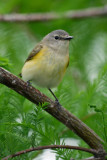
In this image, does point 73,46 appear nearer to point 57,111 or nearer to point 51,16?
point 51,16

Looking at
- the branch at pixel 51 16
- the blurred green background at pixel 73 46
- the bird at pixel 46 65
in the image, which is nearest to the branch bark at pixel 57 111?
the blurred green background at pixel 73 46

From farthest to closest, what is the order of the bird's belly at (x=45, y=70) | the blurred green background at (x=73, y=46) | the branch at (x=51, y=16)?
the branch at (x=51, y=16)
the bird's belly at (x=45, y=70)
the blurred green background at (x=73, y=46)

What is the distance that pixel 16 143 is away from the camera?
5.91ft

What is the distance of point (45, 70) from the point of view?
320 centimetres

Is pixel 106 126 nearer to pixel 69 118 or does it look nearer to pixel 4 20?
pixel 69 118

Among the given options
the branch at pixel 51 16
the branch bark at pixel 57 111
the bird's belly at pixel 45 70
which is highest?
the branch at pixel 51 16

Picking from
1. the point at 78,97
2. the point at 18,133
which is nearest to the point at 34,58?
the point at 78,97

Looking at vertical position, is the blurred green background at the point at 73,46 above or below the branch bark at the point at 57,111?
above

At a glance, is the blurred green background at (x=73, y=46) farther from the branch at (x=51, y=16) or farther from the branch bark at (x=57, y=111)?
the branch bark at (x=57, y=111)

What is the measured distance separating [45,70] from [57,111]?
4.02ft

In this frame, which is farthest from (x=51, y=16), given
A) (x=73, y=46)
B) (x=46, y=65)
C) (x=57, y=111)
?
(x=57, y=111)

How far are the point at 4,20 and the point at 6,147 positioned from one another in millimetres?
2980

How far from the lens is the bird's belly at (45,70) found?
3217 millimetres

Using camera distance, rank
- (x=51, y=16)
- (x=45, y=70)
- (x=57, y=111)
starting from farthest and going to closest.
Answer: (x=51, y=16)
(x=45, y=70)
(x=57, y=111)
